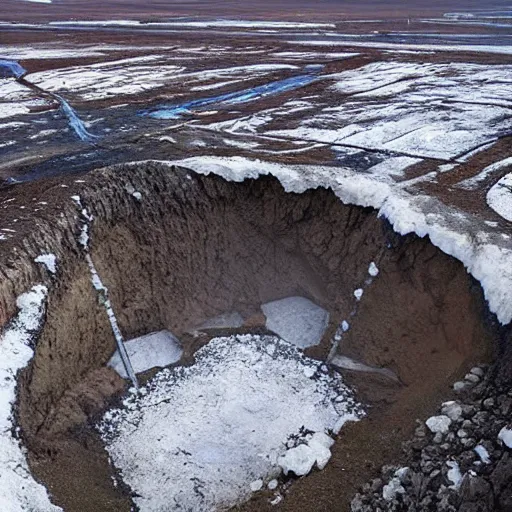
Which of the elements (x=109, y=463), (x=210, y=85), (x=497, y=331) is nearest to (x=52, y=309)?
(x=109, y=463)

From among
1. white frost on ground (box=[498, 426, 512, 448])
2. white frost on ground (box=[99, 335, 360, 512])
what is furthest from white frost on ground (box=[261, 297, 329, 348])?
white frost on ground (box=[498, 426, 512, 448])

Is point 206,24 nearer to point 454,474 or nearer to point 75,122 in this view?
point 75,122

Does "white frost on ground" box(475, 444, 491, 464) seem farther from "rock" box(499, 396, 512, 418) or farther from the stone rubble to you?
"rock" box(499, 396, 512, 418)

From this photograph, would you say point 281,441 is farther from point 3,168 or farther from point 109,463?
point 3,168

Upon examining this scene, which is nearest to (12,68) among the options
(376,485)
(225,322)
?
(225,322)

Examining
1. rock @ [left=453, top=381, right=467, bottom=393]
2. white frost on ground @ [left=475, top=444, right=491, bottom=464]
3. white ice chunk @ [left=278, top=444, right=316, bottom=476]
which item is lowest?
white ice chunk @ [left=278, top=444, right=316, bottom=476]

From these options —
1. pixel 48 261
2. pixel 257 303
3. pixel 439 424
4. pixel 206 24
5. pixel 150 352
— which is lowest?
pixel 150 352
